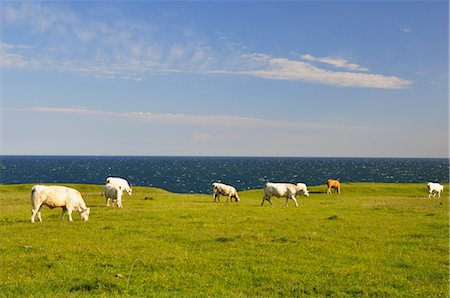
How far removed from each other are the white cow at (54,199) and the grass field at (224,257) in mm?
853

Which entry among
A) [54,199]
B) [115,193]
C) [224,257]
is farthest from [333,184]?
[224,257]

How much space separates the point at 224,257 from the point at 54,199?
43.0 feet

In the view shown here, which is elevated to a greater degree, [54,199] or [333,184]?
[54,199]

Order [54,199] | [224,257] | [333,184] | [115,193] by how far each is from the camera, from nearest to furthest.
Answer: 1. [224,257]
2. [54,199]
3. [115,193]
4. [333,184]

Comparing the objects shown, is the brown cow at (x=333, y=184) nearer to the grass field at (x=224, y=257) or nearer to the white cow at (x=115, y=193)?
the grass field at (x=224, y=257)

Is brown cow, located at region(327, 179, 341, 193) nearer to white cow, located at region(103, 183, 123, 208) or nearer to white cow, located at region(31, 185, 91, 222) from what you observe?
white cow, located at region(103, 183, 123, 208)

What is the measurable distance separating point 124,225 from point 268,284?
12.9 m

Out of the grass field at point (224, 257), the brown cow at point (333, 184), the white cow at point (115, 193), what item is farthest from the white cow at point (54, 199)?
the brown cow at point (333, 184)

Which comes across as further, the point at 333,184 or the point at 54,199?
the point at 333,184

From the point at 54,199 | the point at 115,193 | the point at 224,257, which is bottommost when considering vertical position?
the point at 224,257

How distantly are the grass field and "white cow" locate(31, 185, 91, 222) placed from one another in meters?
0.85

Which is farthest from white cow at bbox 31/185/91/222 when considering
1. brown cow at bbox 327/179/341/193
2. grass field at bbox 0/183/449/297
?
brown cow at bbox 327/179/341/193

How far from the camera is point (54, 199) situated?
25188mm

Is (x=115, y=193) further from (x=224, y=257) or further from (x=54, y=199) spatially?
(x=224, y=257)
